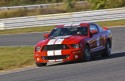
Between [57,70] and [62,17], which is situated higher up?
[57,70]

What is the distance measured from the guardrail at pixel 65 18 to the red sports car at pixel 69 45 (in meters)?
20.3

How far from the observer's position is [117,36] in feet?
92.7

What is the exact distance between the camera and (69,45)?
1655cm

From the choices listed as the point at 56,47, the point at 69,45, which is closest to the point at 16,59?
the point at 56,47

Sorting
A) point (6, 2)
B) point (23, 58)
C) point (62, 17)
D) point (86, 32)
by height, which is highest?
point (86, 32)

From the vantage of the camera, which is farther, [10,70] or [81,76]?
[10,70]

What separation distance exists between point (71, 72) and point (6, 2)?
57707 mm

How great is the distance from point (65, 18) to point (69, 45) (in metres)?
22.5

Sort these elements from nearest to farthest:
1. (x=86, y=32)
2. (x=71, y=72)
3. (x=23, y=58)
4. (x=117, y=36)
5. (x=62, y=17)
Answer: (x=71, y=72) → (x=86, y=32) → (x=23, y=58) → (x=117, y=36) → (x=62, y=17)

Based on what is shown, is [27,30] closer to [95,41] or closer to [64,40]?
[95,41]

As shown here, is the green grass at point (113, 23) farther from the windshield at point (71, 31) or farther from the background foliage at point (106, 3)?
the windshield at point (71, 31)

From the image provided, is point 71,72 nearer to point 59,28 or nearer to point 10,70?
point 10,70

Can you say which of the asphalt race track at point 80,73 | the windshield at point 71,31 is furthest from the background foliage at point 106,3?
the asphalt race track at point 80,73

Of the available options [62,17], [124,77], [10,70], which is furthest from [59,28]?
[62,17]
